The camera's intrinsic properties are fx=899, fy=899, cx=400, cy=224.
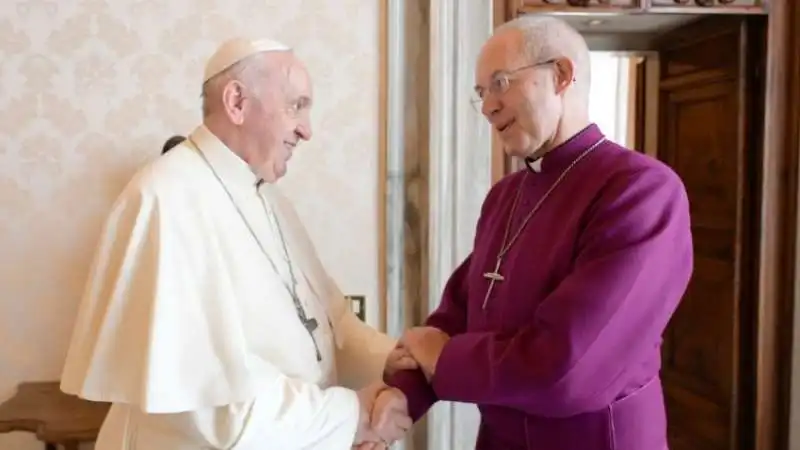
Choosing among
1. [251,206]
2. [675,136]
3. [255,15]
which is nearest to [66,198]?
[255,15]

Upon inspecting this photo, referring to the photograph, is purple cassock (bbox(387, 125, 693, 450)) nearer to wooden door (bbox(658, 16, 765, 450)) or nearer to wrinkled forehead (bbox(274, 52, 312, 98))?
wrinkled forehead (bbox(274, 52, 312, 98))

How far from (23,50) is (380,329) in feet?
4.33

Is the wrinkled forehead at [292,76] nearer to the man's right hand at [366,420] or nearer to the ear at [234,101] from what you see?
the ear at [234,101]

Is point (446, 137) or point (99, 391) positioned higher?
point (446, 137)

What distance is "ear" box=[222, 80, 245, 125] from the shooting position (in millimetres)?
1825

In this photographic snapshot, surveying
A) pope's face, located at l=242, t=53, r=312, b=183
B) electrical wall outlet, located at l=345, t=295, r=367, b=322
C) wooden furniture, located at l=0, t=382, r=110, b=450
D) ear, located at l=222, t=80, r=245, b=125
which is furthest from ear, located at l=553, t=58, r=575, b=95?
wooden furniture, located at l=0, t=382, r=110, b=450

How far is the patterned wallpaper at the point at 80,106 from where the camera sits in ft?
8.41

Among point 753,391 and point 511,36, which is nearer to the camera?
point 511,36

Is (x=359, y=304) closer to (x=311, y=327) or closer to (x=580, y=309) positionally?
(x=311, y=327)

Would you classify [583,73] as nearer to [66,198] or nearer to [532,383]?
[532,383]

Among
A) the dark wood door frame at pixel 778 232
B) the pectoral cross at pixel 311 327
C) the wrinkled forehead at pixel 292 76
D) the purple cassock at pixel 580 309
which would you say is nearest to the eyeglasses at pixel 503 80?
the purple cassock at pixel 580 309

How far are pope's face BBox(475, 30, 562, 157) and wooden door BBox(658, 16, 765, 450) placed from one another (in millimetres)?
1534

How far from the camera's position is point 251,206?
75.5 inches

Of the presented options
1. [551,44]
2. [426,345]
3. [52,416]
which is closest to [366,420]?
[426,345]
